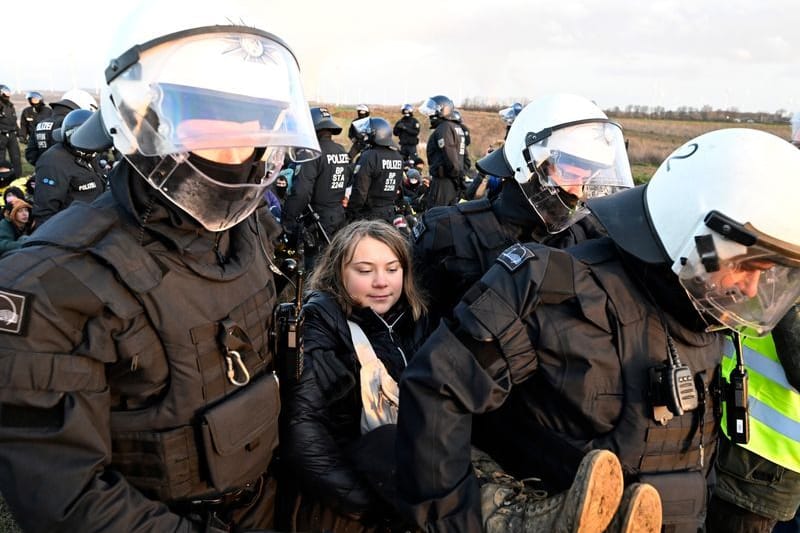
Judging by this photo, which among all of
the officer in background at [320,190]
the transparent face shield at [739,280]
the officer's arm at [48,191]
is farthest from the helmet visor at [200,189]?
the officer in background at [320,190]

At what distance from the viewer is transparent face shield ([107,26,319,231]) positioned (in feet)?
4.57

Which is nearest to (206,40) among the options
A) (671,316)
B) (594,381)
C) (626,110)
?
(594,381)

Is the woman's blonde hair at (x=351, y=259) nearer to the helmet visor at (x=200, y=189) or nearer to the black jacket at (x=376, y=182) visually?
the helmet visor at (x=200, y=189)

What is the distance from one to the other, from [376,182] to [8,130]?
9835mm

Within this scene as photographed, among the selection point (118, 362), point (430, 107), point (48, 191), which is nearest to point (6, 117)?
point (48, 191)

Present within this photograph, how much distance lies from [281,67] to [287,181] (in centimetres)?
543

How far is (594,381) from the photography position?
1.48 meters

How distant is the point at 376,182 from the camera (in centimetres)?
754

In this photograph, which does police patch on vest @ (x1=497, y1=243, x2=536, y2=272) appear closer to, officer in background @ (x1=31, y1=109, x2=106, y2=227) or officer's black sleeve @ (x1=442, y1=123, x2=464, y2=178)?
officer in background @ (x1=31, y1=109, x2=106, y2=227)

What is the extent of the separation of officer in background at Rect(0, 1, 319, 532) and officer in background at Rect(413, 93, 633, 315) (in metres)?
1.19

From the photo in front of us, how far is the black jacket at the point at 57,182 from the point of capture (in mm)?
5195

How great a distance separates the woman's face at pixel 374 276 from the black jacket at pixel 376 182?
4903 millimetres

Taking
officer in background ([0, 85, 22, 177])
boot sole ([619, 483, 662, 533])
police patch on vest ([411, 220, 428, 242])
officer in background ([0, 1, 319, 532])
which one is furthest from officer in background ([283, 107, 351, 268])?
officer in background ([0, 85, 22, 177])

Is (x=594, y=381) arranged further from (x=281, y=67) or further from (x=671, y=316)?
(x=281, y=67)
